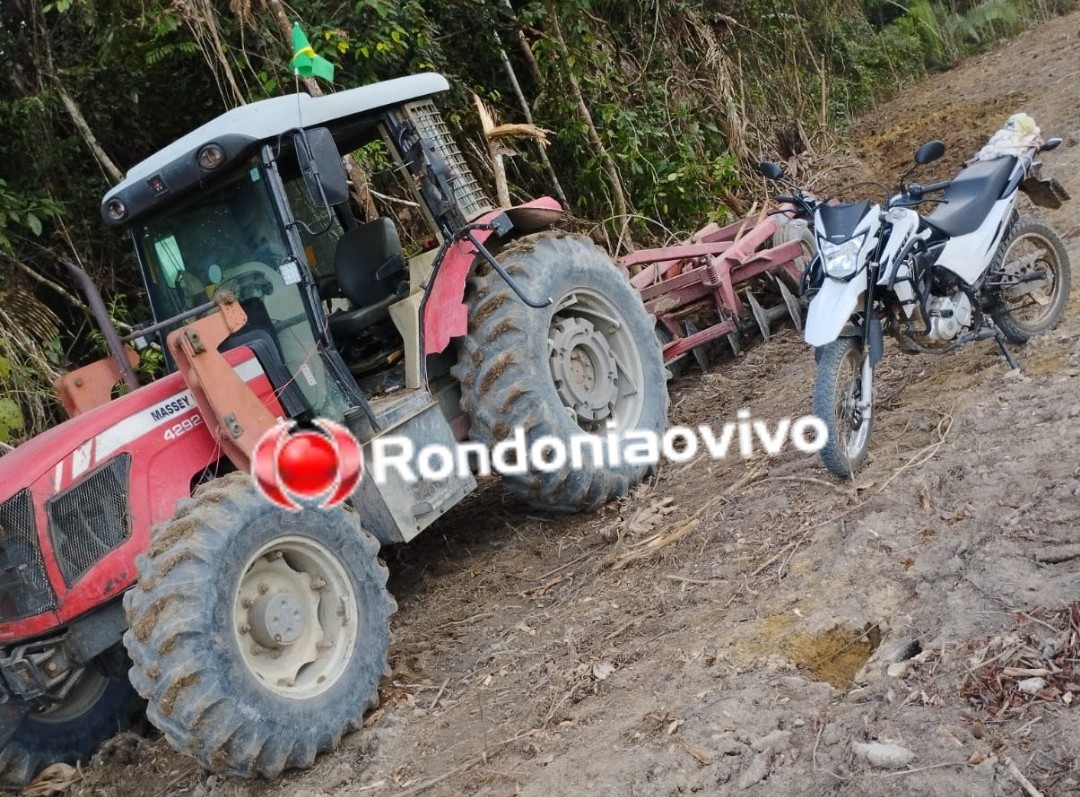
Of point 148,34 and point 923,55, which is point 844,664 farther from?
point 923,55

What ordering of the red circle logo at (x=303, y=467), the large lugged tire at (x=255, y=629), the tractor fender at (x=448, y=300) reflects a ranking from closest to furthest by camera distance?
the large lugged tire at (x=255, y=629)
the red circle logo at (x=303, y=467)
the tractor fender at (x=448, y=300)

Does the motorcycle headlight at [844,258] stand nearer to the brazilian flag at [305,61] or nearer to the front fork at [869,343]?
the front fork at [869,343]

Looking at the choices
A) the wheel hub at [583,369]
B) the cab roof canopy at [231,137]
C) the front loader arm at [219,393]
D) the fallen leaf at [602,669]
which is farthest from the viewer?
the wheel hub at [583,369]

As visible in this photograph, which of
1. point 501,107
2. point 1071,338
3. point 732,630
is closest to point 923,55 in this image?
point 501,107

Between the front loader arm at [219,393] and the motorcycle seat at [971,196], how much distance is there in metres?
3.13

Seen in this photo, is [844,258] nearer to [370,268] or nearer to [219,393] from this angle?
[370,268]

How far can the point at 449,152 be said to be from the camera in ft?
16.6

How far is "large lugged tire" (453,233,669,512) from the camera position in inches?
185

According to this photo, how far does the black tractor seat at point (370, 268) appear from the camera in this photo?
497cm

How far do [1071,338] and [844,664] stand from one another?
2.83 metres

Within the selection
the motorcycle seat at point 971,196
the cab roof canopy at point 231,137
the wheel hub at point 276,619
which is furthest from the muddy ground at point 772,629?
the cab roof canopy at point 231,137

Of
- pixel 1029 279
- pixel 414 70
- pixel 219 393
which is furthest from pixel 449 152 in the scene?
pixel 414 70

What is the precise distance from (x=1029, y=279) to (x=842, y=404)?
5.02 feet

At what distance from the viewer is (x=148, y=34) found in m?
7.34
